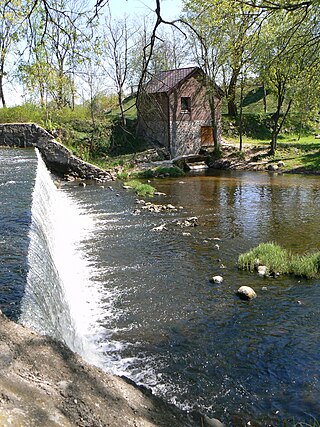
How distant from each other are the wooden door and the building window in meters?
1.75

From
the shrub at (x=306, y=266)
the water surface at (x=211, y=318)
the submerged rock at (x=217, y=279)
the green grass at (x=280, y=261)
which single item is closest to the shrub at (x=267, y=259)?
the green grass at (x=280, y=261)

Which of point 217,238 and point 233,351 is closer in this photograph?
point 233,351

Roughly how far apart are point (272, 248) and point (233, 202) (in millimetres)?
6938

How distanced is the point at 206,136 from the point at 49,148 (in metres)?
12.8

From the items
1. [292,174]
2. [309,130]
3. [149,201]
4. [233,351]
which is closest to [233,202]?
[149,201]

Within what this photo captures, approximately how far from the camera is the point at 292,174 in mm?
23188

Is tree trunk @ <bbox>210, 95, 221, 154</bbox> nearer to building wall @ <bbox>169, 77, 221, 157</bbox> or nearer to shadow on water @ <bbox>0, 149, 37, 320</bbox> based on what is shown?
building wall @ <bbox>169, 77, 221, 157</bbox>

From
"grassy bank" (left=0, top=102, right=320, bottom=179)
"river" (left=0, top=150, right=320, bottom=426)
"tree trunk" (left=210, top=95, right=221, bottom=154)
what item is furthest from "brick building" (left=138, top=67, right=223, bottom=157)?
"river" (left=0, top=150, right=320, bottom=426)

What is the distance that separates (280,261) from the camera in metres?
8.47

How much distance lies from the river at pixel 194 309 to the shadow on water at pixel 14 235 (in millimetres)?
21

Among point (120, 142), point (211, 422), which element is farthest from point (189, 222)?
point (120, 142)

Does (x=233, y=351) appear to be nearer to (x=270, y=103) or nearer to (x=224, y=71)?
(x=224, y=71)

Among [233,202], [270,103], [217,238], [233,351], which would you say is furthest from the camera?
[270,103]

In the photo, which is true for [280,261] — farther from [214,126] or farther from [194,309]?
[214,126]
